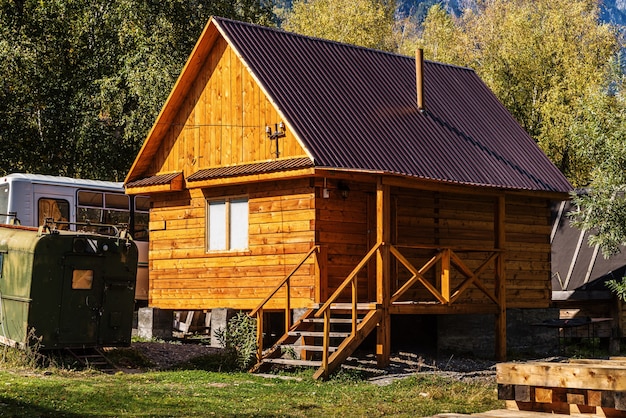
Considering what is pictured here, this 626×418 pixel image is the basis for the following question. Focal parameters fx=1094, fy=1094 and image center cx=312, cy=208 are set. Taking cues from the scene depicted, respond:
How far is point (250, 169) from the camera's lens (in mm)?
22703

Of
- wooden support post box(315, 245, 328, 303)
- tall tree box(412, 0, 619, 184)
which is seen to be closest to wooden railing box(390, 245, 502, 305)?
wooden support post box(315, 245, 328, 303)

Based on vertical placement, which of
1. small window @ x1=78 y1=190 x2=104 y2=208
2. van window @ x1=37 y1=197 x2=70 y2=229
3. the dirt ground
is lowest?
the dirt ground

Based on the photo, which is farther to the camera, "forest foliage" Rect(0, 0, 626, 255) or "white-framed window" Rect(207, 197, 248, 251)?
"forest foliage" Rect(0, 0, 626, 255)

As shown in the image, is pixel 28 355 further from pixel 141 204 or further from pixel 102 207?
pixel 141 204

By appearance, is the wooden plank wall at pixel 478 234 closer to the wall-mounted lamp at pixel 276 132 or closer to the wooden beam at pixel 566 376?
the wall-mounted lamp at pixel 276 132

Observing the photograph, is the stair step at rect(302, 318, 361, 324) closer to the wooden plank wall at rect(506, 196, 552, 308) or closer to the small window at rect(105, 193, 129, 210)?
the wooden plank wall at rect(506, 196, 552, 308)

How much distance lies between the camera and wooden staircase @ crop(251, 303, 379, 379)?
19.5m

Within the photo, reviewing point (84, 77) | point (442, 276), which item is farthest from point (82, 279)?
point (84, 77)

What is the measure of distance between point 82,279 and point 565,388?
11012 mm

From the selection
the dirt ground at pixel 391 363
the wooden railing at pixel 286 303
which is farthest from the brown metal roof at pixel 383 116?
the dirt ground at pixel 391 363

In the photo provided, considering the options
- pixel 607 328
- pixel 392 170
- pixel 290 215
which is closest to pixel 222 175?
pixel 290 215

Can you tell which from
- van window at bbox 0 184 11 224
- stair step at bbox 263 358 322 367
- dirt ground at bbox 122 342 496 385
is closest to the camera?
stair step at bbox 263 358 322 367

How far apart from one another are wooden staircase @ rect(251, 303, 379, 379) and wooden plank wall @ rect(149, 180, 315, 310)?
29.1 inches

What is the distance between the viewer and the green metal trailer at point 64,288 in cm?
1922
